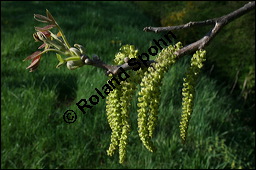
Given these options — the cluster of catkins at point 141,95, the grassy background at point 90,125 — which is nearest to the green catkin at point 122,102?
the cluster of catkins at point 141,95

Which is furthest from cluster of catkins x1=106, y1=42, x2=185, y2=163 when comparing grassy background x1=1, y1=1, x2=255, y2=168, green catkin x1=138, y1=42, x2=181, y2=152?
grassy background x1=1, y1=1, x2=255, y2=168

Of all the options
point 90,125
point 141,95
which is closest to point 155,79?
point 141,95

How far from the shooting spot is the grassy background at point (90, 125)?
2.47 metres

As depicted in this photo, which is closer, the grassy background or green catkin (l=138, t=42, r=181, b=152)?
green catkin (l=138, t=42, r=181, b=152)

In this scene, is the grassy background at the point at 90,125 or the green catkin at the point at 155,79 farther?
the grassy background at the point at 90,125

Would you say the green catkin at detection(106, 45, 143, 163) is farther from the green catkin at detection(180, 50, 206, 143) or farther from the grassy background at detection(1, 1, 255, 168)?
the grassy background at detection(1, 1, 255, 168)

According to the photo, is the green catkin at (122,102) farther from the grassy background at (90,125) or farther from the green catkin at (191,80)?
the grassy background at (90,125)

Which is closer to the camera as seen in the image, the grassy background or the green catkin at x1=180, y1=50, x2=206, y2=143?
the green catkin at x1=180, y1=50, x2=206, y2=143

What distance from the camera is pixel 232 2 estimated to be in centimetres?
403

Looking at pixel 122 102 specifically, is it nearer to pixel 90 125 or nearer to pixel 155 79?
pixel 155 79

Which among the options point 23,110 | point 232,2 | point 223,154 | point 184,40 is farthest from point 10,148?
point 232,2

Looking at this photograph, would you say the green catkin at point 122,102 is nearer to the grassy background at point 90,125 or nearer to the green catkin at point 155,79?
the green catkin at point 155,79

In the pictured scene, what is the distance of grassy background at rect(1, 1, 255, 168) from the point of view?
8.09 feet

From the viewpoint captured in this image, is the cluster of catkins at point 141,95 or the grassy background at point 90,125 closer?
the cluster of catkins at point 141,95
